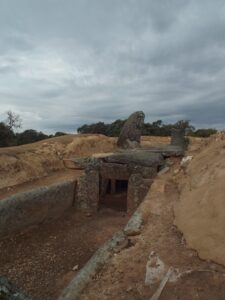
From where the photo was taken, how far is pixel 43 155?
41.2 feet

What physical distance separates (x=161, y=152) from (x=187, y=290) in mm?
7429

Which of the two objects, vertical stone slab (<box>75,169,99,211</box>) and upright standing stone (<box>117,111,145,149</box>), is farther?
upright standing stone (<box>117,111,145,149</box>)

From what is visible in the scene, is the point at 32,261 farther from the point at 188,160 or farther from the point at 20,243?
the point at 188,160

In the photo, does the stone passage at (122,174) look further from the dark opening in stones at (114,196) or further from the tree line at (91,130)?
the tree line at (91,130)

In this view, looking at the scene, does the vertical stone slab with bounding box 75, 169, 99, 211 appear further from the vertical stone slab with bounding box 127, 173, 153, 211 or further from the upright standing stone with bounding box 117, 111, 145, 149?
the upright standing stone with bounding box 117, 111, 145, 149

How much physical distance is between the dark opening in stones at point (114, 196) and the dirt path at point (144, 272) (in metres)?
5.15

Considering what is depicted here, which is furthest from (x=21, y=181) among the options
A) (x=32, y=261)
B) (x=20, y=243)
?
(x=32, y=261)

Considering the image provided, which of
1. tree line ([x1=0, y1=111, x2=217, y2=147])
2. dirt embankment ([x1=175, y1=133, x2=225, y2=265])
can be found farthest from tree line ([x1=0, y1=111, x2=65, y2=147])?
dirt embankment ([x1=175, y1=133, x2=225, y2=265])

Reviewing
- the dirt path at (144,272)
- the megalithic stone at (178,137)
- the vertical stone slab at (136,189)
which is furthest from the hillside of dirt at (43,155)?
the dirt path at (144,272)

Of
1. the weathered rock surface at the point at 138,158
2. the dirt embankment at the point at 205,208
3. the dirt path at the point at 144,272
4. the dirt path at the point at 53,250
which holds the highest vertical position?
the weathered rock surface at the point at 138,158

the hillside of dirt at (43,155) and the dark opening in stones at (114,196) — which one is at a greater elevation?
the hillside of dirt at (43,155)

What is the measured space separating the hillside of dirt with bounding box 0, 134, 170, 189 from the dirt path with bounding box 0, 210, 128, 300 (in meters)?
1.95

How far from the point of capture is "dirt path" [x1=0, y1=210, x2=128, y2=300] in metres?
6.86

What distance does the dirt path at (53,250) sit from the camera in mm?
6863
